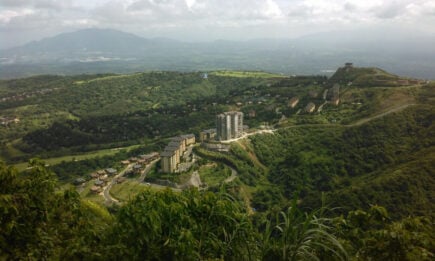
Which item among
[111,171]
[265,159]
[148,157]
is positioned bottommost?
[111,171]

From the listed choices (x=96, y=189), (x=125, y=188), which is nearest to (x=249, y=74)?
(x=125, y=188)

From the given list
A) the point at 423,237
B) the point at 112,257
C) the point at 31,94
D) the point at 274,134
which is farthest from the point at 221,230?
the point at 31,94

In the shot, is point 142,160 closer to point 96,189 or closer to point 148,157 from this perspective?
point 148,157

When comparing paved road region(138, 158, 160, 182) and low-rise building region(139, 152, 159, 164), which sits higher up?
low-rise building region(139, 152, 159, 164)

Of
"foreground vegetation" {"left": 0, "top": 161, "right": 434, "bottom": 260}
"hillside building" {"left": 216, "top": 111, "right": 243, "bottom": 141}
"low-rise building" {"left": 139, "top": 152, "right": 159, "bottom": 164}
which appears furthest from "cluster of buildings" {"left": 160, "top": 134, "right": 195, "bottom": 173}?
"foreground vegetation" {"left": 0, "top": 161, "right": 434, "bottom": 260}

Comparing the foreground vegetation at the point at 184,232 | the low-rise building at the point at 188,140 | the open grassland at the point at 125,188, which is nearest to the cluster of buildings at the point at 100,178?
the open grassland at the point at 125,188

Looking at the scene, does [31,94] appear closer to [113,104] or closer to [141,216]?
[113,104]

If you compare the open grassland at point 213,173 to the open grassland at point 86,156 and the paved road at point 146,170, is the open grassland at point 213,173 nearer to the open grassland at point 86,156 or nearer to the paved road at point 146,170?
the paved road at point 146,170

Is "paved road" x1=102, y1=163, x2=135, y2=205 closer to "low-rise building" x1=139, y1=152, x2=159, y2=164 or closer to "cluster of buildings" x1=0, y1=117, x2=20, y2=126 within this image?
"low-rise building" x1=139, y1=152, x2=159, y2=164
